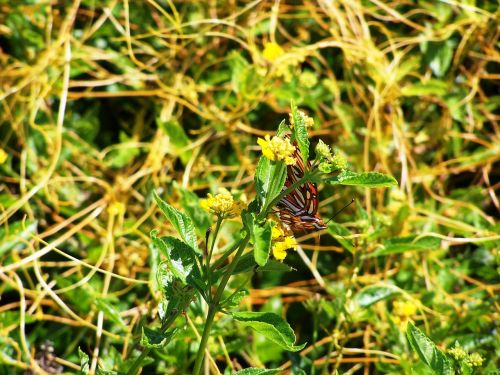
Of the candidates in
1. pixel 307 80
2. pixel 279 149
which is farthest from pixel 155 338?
pixel 307 80

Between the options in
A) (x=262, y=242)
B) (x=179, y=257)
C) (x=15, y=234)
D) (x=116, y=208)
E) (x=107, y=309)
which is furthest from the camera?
(x=116, y=208)

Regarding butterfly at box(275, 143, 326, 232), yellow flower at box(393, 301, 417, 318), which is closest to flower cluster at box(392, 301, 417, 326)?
yellow flower at box(393, 301, 417, 318)

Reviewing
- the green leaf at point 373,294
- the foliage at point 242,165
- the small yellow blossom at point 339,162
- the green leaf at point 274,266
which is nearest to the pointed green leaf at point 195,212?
the foliage at point 242,165

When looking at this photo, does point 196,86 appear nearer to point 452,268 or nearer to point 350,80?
point 350,80

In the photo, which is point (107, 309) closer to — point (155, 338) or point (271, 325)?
point (155, 338)

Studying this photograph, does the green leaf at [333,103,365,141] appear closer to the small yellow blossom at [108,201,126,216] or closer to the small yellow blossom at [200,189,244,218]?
the small yellow blossom at [108,201,126,216]

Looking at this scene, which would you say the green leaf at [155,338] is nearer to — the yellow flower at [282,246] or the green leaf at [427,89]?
the yellow flower at [282,246]

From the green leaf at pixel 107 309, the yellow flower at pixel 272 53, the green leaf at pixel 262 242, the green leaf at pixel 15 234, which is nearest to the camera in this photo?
the green leaf at pixel 262 242
